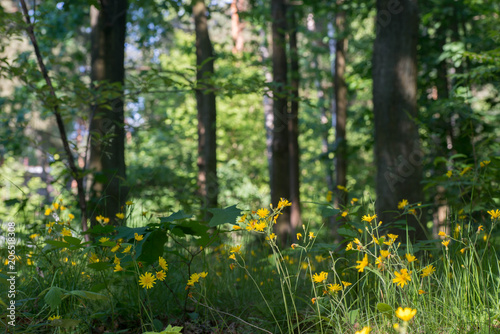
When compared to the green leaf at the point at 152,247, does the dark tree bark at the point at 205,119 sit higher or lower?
higher

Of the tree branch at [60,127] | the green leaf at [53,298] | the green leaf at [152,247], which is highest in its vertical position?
the tree branch at [60,127]

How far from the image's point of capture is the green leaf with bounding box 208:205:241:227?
1751mm

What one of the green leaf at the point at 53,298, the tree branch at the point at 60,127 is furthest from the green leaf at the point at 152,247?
the tree branch at the point at 60,127

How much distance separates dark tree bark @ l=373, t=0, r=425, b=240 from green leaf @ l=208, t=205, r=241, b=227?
260cm

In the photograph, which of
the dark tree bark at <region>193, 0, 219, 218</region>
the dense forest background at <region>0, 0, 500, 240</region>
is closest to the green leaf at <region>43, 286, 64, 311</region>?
the dense forest background at <region>0, 0, 500, 240</region>

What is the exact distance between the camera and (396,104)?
418cm

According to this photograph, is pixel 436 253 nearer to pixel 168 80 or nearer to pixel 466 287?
pixel 466 287

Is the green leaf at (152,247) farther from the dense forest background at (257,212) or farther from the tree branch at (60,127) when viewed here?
the tree branch at (60,127)

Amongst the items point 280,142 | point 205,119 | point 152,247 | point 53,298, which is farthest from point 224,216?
point 280,142

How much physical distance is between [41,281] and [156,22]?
8005mm

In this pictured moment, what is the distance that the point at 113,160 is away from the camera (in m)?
4.53

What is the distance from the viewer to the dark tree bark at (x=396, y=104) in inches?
161

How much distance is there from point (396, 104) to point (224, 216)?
117 inches

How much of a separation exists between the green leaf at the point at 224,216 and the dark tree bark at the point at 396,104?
2600 mm
